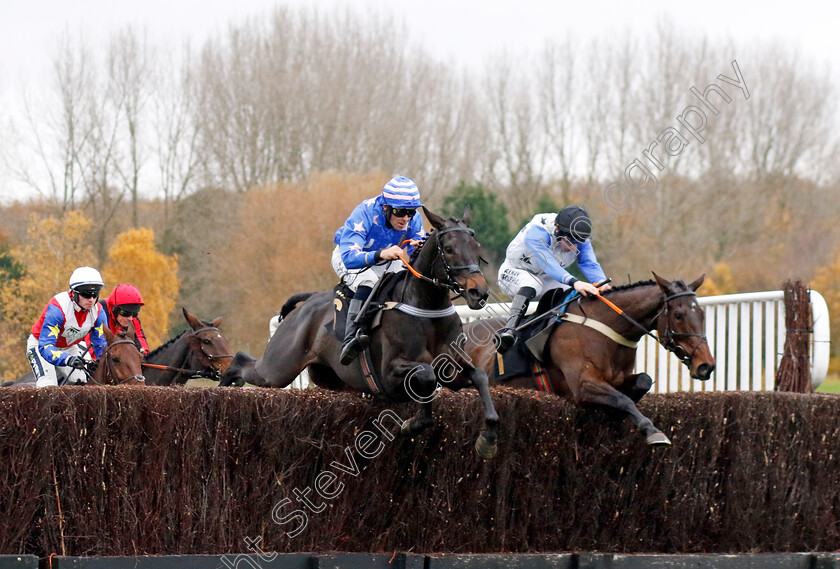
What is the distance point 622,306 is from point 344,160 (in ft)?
86.2

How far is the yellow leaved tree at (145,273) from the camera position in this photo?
24.0 m

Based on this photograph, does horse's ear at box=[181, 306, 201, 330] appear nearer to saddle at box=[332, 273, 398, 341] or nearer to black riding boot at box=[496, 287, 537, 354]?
saddle at box=[332, 273, 398, 341]

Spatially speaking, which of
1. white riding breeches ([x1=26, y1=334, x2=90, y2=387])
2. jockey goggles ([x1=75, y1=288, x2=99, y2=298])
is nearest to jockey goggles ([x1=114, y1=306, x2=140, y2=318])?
white riding breeches ([x1=26, y1=334, x2=90, y2=387])

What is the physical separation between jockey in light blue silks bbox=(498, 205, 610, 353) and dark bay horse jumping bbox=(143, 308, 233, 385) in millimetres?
3119

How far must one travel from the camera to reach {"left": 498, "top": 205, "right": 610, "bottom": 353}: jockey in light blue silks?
7617mm

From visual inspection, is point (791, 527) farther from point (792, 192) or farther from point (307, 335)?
point (792, 192)

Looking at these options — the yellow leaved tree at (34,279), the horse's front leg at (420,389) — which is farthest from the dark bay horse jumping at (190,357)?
the yellow leaved tree at (34,279)

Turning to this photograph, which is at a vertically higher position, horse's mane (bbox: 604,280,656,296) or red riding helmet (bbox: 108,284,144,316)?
horse's mane (bbox: 604,280,656,296)

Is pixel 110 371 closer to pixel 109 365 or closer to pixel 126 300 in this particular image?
pixel 109 365

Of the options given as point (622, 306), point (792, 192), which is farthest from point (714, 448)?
point (792, 192)

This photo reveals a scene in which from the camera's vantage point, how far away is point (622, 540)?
6.44 meters

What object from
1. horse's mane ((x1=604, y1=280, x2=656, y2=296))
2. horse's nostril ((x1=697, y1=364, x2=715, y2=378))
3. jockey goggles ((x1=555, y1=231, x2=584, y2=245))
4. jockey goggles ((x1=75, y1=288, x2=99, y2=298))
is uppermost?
jockey goggles ((x1=555, y1=231, x2=584, y2=245))

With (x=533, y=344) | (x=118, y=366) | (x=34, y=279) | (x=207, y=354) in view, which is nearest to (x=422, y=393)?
(x=533, y=344)

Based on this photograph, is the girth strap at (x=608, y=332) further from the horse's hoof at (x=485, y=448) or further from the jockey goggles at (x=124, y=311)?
the jockey goggles at (x=124, y=311)
